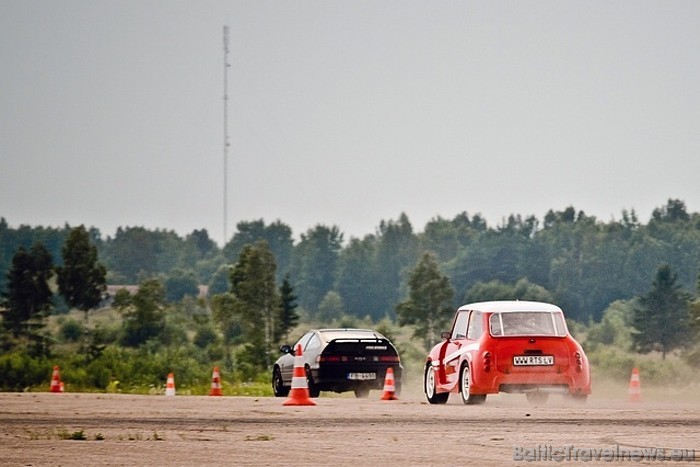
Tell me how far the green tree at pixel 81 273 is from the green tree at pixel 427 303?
36.6 m

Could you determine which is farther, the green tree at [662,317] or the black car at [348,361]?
the green tree at [662,317]

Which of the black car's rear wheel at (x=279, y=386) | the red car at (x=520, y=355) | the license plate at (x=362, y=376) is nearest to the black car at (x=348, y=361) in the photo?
the license plate at (x=362, y=376)

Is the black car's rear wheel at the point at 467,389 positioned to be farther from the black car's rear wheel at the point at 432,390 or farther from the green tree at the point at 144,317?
the green tree at the point at 144,317

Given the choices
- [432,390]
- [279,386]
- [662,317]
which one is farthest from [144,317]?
[432,390]

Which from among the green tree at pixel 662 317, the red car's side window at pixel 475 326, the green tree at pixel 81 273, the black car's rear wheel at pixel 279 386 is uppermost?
the green tree at pixel 81 273

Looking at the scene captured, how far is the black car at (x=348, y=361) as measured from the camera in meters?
32.3

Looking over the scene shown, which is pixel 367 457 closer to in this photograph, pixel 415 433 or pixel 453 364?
pixel 415 433

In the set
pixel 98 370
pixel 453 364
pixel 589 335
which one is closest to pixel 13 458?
pixel 453 364

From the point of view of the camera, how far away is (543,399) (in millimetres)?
28062

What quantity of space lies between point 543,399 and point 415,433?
9700mm

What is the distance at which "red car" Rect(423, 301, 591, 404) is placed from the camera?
25656mm

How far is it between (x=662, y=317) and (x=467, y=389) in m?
140

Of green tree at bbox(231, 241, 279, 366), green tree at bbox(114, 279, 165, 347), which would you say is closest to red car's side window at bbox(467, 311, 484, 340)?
green tree at bbox(231, 241, 279, 366)

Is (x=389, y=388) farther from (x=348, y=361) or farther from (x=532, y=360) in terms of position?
(x=532, y=360)
